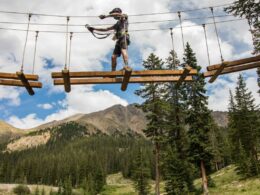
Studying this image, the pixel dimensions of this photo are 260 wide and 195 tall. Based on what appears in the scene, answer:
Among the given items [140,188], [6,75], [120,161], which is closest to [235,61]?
[6,75]

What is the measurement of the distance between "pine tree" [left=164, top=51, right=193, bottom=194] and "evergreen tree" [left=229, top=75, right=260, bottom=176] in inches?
426

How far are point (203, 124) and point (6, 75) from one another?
28110 millimetres

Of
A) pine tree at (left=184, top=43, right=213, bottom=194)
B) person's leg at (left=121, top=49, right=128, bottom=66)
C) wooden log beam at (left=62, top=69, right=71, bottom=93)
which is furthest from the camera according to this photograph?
pine tree at (left=184, top=43, right=213, bottom=194)

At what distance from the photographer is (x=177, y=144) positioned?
40.7m

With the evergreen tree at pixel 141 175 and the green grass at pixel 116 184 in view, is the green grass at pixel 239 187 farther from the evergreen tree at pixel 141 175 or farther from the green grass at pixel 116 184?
the green grass at pixel 116 184

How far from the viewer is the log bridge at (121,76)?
14.2 metres

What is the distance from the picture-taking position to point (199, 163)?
3803cm

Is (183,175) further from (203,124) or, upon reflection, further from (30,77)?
(30,77)

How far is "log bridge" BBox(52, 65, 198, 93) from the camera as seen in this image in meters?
14.2

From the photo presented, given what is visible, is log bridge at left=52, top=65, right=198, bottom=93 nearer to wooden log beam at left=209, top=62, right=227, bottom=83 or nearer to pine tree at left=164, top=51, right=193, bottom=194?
wooden log beam at left=209, top=62, right=227, bottom=83

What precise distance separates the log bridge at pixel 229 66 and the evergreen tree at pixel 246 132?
35.1 meters

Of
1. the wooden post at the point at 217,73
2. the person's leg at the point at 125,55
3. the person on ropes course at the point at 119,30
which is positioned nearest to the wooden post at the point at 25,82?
the person on ropes course at the point at 119,30

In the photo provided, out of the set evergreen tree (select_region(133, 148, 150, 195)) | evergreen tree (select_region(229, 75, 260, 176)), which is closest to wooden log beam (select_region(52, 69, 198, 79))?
evergreen tree (select_region(229, 75, 260, 176))

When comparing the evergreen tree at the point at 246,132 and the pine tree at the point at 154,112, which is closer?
the pine tree at the point at 154,112
